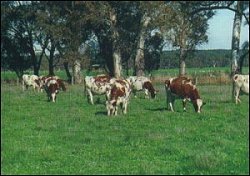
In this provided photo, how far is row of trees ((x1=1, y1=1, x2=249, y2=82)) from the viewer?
129 ft

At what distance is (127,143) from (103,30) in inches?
2008

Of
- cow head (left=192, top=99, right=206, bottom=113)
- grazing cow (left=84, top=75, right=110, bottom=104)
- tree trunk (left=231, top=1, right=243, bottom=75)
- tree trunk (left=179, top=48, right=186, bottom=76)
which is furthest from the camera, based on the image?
tree trunk (left=179, top=48, right=186, bottom=76)

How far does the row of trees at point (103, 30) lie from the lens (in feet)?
129

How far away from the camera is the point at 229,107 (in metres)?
24.4

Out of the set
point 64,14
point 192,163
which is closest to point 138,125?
point 192,163

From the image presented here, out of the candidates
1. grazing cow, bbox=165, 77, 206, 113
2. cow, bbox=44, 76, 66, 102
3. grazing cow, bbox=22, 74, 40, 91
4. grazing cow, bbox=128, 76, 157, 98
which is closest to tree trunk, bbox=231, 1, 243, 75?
grazing cow, bbox=128, 76, 157, 98

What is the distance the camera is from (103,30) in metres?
64.2

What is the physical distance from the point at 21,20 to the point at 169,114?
5007 centimetres

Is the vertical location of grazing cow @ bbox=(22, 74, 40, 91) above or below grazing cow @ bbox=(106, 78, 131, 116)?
above

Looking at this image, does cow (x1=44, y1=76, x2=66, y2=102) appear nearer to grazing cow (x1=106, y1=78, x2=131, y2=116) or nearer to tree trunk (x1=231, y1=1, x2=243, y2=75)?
grazing cow (x1=106, y1=78, x2=131, y2=116)

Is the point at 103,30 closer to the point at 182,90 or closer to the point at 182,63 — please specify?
the point at 182,63

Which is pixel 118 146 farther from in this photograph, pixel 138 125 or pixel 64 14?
pixel 64 14

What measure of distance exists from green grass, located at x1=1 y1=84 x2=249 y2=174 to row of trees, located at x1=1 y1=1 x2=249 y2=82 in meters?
17.2

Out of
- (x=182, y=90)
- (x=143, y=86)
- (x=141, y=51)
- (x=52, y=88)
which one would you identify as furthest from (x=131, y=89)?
(x=141, y=51)
